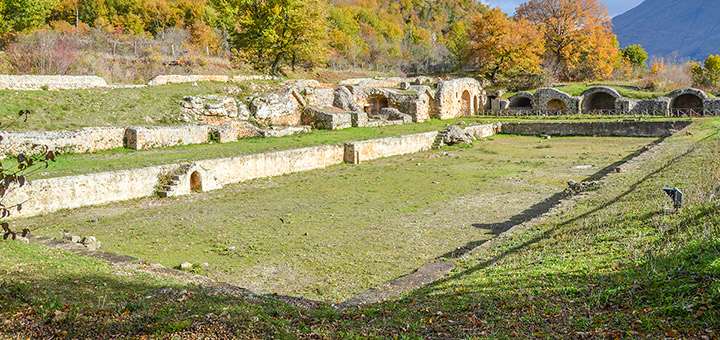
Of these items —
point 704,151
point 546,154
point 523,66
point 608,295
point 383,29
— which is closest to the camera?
point 608,295

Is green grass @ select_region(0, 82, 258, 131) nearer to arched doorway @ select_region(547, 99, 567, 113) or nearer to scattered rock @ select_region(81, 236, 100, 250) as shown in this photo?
scattered rock @ select_region(81, 236, 100, 250)

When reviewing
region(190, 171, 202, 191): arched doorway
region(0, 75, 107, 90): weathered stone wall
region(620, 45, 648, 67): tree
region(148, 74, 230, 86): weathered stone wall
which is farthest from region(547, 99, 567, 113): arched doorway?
region(190, 171, 202, 191): arched doorway

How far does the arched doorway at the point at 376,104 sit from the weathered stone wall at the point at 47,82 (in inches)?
681

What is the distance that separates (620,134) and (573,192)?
18.9 meters

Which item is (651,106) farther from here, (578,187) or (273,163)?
(273,163)

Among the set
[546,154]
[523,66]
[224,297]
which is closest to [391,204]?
[224,297]

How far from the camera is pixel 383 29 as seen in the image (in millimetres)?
82438

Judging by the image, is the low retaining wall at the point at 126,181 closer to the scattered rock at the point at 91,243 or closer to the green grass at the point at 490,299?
the scattered rock at the point at 91,243

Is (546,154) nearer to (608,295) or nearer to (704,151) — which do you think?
(704,151)

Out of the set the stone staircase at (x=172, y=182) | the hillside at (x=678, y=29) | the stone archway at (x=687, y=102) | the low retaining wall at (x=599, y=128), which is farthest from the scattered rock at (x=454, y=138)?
the hillside at (x=678, y=29)

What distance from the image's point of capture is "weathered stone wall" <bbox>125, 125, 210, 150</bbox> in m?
18.2

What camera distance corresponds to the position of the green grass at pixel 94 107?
17766mm

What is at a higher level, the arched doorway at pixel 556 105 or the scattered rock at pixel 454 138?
the arched doorway at pixel 556 105

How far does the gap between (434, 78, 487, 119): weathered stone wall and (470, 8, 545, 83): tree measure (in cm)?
493
